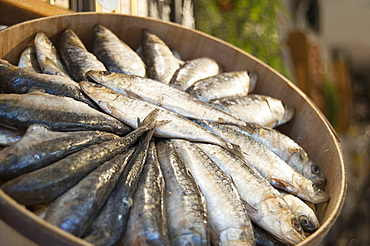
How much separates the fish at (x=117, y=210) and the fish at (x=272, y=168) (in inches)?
14.4

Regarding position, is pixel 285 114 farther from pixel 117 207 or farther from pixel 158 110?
pixel 117 207

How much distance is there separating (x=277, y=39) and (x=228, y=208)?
2.62m

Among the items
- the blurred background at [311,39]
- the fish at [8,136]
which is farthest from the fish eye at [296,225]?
the blurred background at [311,39]

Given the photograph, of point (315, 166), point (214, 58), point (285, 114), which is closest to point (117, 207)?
point (315, 166)

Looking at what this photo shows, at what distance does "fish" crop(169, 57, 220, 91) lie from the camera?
1405 millimetres

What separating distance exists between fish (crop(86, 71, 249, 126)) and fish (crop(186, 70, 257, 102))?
17 centimetres

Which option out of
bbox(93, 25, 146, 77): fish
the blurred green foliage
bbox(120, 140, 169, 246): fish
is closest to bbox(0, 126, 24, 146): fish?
bbox(120, 140, 169, 246): fish

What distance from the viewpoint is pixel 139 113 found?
105 centimetres

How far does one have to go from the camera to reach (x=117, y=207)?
0.79 meters

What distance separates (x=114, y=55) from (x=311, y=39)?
12.5 ft

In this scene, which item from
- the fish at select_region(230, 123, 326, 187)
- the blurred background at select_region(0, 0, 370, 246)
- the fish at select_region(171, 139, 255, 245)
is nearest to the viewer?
the fish at select_region(171, 139, 255, 245)

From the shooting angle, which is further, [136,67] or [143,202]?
[136,67]

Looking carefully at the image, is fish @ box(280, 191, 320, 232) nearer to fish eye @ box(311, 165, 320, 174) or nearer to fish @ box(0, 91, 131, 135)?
fish eye @ box(311, 165, 320, 174)

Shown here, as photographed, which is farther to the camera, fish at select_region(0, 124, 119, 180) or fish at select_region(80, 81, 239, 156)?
fish at select_region(80, 81, 239, 156)
